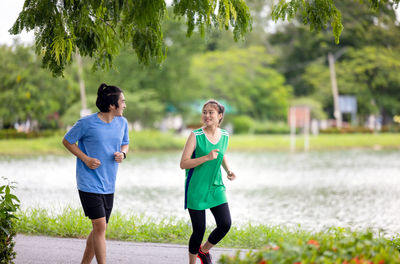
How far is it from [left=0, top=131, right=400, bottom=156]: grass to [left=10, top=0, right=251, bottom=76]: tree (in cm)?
2583

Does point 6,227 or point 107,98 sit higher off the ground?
point 107,98

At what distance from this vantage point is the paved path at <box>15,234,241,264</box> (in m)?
5.54

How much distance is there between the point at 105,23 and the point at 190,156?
60.6 inches

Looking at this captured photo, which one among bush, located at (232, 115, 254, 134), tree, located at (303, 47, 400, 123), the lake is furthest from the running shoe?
tree, located at (303, 47, 400, 123)

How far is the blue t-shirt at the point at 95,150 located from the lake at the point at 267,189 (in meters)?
4.16

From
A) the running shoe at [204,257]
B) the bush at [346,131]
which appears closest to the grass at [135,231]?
the running shoe at [204,257]

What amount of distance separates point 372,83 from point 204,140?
51.0 m

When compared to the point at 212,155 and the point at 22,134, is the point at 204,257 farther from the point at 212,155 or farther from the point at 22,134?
the point at 22,134

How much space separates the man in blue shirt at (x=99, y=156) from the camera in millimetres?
4332

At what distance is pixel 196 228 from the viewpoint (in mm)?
4617

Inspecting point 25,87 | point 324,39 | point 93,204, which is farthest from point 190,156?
point 324,39

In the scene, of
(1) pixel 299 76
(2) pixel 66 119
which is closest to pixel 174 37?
(2) pixel 66 119

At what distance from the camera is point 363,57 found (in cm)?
5262

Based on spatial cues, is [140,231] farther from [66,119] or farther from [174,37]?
[174,37]
